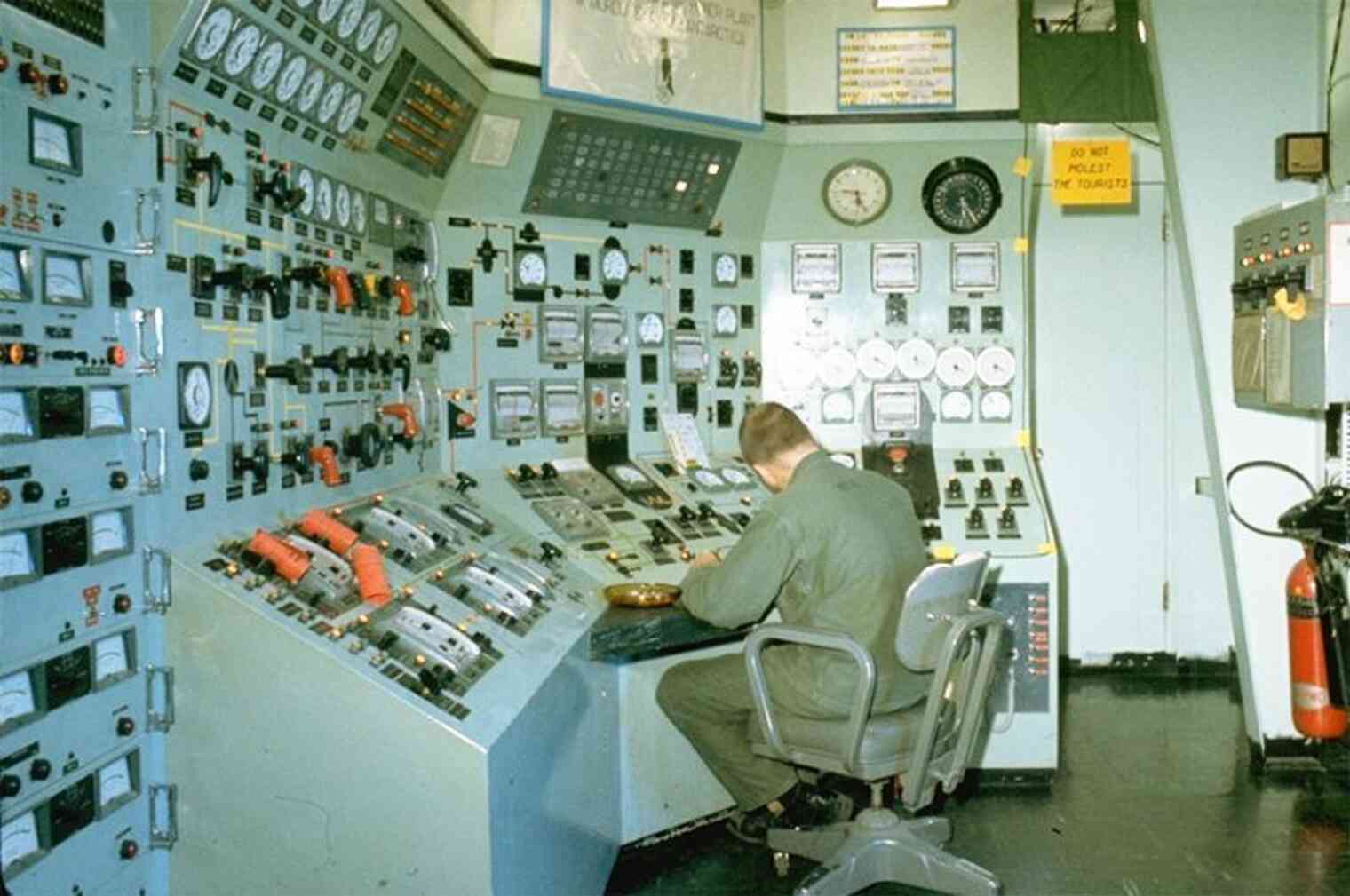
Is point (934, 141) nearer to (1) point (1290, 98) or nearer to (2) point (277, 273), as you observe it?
(1) point (1290, 98)

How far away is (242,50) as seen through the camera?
2.76 metres

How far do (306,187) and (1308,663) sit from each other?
3781mm

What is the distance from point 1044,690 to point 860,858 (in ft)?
4.38

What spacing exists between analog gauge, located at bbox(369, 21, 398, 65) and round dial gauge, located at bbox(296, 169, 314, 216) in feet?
1.19

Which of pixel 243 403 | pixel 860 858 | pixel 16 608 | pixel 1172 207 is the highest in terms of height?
pixel 1172 207

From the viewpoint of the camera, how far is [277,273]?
3113mm

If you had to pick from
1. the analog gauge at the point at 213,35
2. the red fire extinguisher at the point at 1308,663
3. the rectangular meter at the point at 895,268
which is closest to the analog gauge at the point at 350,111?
the analog gauge at the point at 213,35

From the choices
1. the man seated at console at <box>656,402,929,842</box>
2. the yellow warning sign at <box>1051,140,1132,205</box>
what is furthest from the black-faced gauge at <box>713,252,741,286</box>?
the man seated at console at <box>656,402,929,842</box>

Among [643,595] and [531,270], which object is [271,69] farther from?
[643,595]

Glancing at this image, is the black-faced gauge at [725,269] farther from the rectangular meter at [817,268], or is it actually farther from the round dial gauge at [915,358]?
the round dial gauge at [915,358]

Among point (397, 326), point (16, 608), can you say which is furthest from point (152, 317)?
point (397, 326)

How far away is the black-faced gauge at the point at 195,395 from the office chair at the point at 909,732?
142 cm

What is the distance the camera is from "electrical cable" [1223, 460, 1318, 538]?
4.64 metres

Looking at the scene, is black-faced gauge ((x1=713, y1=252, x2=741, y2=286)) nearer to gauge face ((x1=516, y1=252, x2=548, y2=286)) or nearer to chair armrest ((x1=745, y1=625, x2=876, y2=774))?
gauge face ((x1=516, y1=252, x2=548, y2=286))
